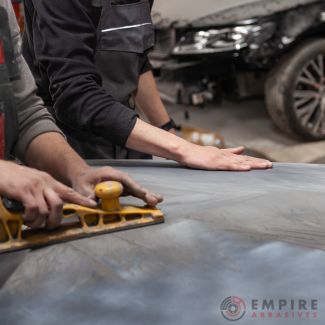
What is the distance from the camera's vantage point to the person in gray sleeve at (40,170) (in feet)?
2.85

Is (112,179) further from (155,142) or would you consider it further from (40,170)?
(155,142)

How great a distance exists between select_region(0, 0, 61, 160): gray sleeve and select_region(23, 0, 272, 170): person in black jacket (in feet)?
A: 0.77

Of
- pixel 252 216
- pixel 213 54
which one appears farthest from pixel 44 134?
pixel 213 54

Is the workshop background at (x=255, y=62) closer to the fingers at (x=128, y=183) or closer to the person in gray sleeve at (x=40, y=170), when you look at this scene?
the person in gray sleeve at (x=40, y=170)

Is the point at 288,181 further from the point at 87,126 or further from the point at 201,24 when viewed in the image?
the point at 201,24

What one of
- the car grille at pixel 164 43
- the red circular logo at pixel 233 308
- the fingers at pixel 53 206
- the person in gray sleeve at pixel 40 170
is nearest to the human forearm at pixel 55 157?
the person in gray sleeve at pixel 40 170

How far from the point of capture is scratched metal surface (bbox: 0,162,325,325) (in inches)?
30.6

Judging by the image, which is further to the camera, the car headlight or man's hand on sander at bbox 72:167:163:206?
the car headlight

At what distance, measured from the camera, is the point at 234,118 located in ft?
15.8

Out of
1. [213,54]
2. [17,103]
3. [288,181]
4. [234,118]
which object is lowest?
[234,118]

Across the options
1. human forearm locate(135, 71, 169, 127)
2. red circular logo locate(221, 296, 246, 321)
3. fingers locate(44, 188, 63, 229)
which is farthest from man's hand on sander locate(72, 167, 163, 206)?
human forearm locate(135, 71, 169, 127)

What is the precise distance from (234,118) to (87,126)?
3371 millimetres

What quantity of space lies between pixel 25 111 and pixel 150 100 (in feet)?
2.52

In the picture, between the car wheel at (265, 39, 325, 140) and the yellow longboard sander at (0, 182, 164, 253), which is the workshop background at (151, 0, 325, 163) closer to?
the car wheel at (265, 39, 325, 140)
